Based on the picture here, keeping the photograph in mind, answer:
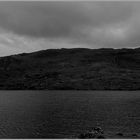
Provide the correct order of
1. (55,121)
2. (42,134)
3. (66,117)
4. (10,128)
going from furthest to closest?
(66,117)
(55,121)
(10,128)
(42,134)

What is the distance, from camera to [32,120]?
7688cm

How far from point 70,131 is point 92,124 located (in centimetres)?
1122

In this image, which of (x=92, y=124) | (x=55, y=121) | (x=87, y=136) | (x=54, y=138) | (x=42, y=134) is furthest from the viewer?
(x=55, y=121)

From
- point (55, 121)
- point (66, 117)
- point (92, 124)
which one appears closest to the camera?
point (92, 124)

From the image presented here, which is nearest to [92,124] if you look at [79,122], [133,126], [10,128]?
[79,122]

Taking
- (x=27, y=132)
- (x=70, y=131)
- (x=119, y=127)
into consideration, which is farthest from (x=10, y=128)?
(x=119, y=127)

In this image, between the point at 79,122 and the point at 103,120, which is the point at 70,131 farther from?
the point at 103,120

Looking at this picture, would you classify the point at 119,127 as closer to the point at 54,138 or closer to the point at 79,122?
the point at 79,122

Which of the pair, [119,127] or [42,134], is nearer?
[42,134]

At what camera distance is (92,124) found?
70.8 metres

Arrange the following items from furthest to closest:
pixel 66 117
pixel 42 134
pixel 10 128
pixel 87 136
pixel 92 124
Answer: pixel 66 117 < pixel 92 124 < pixel 10 128 < pixel 42 134 < pixel 87 136

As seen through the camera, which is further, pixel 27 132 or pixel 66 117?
pixel 66 117

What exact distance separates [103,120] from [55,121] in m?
14.2

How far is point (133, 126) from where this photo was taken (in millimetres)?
67375
